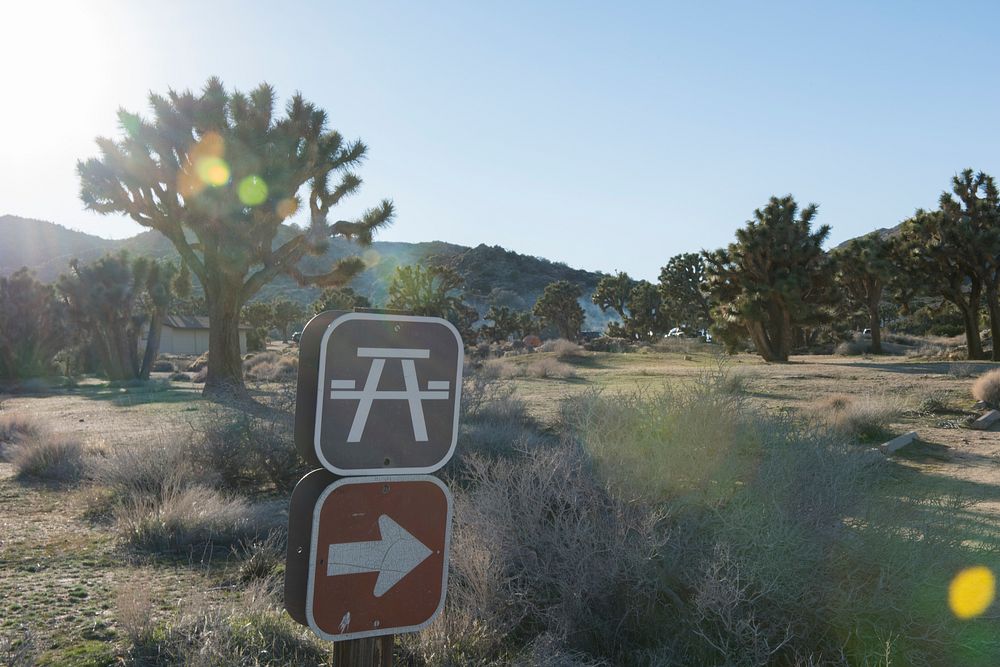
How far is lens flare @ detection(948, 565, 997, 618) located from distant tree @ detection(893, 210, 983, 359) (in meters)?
26.8

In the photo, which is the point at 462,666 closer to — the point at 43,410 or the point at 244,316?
the point at 43,410

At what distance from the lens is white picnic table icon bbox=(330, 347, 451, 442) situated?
230cm

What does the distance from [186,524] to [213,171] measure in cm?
1777

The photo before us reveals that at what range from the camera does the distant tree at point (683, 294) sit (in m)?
54.4

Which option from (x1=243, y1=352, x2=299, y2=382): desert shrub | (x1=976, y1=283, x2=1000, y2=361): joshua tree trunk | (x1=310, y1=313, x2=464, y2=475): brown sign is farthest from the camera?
(x1=243, y1=352, x2=299, y2=382): desert shrub

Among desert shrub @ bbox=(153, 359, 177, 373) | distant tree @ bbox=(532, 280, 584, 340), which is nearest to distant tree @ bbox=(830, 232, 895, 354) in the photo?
distant tree @ bbox=(532, 280, 584, 340)

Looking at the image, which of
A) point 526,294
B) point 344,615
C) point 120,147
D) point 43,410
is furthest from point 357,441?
point 526,294

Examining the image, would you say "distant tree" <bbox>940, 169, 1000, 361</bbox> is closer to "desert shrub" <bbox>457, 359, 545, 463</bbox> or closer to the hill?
"desert shrub" <bbox>457, 359, 545, 463</bbox>

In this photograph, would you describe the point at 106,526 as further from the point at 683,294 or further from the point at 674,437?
the point at 683,294

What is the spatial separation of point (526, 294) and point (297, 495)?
11766 cm

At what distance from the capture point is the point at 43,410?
62.2ft

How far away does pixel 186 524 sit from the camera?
621 cm

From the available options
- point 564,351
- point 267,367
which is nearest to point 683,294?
point 564,351

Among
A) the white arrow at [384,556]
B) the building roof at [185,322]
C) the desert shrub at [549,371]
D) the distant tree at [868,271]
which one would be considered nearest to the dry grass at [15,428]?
the white arrow at [384,556]
